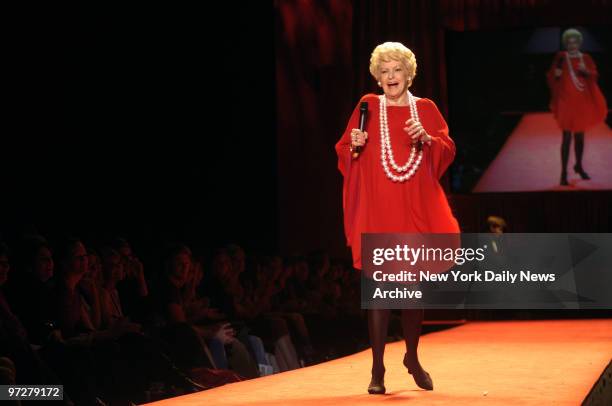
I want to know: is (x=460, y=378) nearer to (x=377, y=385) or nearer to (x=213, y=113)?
(x=377, y=385)

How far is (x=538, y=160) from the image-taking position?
9.34 meters

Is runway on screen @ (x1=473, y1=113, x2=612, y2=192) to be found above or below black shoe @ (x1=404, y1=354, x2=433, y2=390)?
above

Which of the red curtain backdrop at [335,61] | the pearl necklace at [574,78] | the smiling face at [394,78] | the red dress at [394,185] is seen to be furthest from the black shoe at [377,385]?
the pearl necklace at [574,78]

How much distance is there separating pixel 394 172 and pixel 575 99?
238 inches

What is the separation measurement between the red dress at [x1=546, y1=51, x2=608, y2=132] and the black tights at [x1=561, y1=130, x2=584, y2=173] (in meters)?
0.05

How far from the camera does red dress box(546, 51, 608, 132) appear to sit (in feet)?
30.2

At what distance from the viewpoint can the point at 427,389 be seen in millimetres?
3719

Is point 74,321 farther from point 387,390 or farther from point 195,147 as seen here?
point 195,147

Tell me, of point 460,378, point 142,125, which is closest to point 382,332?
point 460,378

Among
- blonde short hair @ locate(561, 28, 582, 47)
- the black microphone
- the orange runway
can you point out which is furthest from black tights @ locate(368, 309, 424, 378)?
blonde short hair @ locate(561, 28, 582, 47)

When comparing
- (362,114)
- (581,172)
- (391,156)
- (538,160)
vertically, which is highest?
(362,114)

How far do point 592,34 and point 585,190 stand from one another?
4.55 feet

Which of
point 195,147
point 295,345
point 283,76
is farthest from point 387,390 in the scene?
point 283,76

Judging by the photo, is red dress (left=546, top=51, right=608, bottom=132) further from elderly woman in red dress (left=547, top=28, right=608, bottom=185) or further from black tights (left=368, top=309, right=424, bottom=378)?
black tights (left=368, top=309, right=424, bottom=378)
